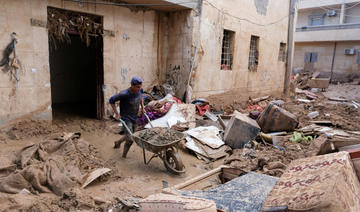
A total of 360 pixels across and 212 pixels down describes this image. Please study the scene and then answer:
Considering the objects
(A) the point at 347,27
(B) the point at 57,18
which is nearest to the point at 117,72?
(B) the point at 57,18

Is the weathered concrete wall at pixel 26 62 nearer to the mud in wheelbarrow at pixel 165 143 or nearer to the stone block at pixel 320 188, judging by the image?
the mud in wheelbarrow at pixel 165 143

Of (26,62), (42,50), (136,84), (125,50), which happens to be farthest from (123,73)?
(136,84)

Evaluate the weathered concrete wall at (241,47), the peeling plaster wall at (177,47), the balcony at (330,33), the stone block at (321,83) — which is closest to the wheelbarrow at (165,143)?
the peeling plaster wall at (177,47)

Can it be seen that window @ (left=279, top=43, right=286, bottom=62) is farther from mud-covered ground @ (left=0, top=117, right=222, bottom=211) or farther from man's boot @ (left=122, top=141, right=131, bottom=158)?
man's boot @ (left=122, top=141, right=131, bottom=158)

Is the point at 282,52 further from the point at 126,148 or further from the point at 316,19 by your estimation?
the point at 316,19

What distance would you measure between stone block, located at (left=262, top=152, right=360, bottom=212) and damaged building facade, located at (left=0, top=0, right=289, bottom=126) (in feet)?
20.5

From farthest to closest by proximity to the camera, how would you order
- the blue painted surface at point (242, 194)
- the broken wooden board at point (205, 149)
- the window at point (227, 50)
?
the window at point (227, 50)
the broken wooden board at point (205, 149)
the blue painted surface at point (242, 194)

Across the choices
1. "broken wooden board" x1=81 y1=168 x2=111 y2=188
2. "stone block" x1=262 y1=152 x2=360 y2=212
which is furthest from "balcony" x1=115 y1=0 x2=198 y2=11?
"stone block" x1=262 y1=152 x2=360 y2=212

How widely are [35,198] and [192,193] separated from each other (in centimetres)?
234

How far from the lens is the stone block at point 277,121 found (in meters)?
7.48

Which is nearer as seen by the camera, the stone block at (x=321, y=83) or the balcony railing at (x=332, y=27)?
the stone block at (x=321, y=83)

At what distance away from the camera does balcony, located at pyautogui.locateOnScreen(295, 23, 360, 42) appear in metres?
21.1

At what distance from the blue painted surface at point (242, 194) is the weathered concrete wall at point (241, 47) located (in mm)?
6117

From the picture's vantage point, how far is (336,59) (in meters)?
22.9
